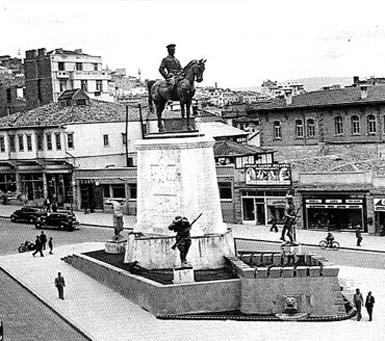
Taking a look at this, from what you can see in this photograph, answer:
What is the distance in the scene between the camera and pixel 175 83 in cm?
3472

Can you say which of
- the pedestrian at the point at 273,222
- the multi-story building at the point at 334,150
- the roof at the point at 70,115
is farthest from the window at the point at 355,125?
the roof at the point at 70,115

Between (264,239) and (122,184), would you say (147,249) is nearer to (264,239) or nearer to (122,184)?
(264,239)

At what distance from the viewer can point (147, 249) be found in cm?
3353

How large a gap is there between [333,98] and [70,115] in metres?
20.6

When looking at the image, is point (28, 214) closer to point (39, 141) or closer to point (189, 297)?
point (39, 141)

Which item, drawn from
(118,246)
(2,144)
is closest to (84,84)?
(2,144)

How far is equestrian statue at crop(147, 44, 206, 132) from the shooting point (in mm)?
34219

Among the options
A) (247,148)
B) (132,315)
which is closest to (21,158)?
(247,148)

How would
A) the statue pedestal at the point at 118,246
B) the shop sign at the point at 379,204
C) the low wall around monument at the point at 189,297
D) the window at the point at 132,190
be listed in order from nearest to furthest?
1. the low wall around monument at the point at 189,297
2. the statue pedestal at the point at 118,246
3. the shop sign at the point at 379,204
4. the window at the point at 132,190

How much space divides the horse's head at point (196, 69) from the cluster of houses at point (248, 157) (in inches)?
628

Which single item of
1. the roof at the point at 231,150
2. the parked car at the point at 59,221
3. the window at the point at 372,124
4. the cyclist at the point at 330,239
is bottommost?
the cyclist at the point at 330,239

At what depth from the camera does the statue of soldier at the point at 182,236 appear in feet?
98.4

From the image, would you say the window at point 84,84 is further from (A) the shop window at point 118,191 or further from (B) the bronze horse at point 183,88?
(B) the bronze horse at point 183,88

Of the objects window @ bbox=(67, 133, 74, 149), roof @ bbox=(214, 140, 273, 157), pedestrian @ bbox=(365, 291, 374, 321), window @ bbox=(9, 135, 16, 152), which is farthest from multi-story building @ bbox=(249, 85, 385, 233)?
window @ bbox=(9, 135, 16, 152)
